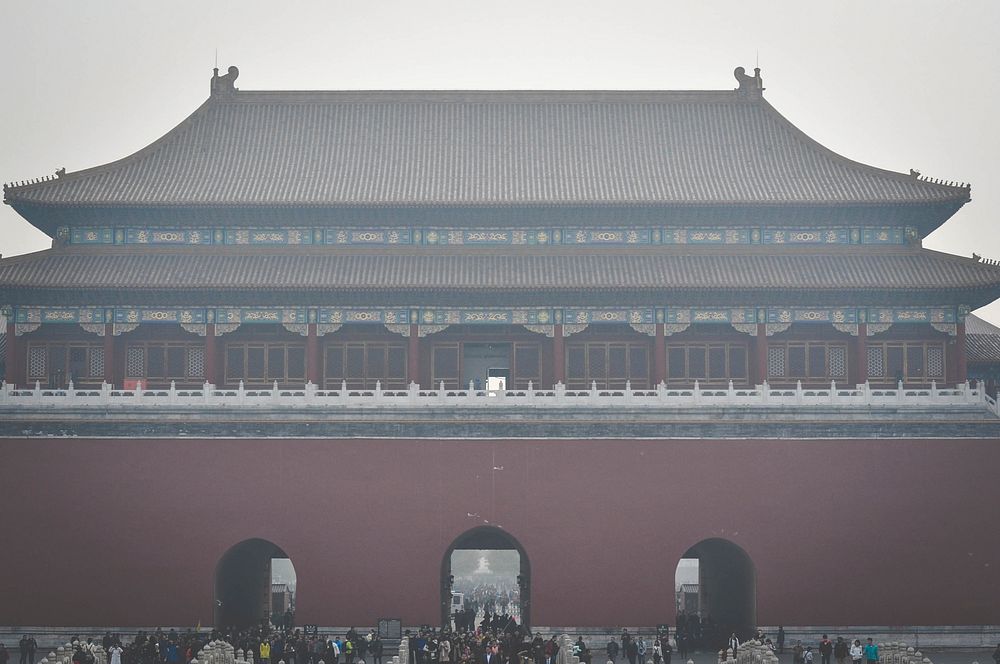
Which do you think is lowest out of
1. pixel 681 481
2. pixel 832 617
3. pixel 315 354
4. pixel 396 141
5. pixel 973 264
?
pixel 832 617

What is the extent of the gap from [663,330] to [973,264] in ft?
25.3

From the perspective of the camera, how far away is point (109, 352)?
34.0m

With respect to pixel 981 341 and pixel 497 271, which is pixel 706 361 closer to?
pixel 497 271

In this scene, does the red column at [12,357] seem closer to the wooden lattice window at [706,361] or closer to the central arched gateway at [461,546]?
the central arched gateway at [461,546]

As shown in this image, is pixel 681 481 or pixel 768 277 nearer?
pixel 681 481

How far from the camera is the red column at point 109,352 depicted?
33.9 m

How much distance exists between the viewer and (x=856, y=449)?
104 feet

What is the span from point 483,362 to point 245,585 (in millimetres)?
8132

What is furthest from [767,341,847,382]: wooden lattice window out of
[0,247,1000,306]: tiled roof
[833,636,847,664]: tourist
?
[833,636,847,664]: tourist

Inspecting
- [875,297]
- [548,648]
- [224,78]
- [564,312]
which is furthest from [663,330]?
[224,78]

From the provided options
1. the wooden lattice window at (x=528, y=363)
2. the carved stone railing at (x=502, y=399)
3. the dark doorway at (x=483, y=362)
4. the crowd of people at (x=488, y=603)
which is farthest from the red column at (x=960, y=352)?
the crowd of people at (x=488, y=603)

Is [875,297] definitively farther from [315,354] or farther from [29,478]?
[29,478]

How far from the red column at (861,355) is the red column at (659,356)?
4671mm

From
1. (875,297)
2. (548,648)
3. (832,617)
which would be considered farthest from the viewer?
(875,297)
